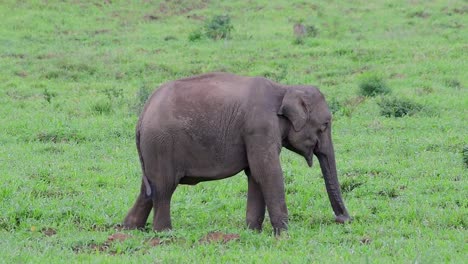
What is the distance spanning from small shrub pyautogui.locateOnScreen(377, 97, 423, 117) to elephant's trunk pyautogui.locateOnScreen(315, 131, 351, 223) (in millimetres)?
6298

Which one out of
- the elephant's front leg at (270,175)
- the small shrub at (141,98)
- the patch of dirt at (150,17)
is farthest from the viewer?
the patch of dirt at (150,17)

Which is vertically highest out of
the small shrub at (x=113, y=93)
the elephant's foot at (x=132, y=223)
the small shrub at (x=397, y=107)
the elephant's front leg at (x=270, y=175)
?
the elephant's front leg at (x=270, y=175)

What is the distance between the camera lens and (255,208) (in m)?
8.23

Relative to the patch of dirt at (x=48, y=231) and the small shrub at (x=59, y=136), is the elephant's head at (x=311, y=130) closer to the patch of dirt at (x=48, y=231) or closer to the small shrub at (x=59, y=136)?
the patch of dirt at (x=48, y=231)

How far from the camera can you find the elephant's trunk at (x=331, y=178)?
8.30 metres

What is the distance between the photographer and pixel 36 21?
78.5ft

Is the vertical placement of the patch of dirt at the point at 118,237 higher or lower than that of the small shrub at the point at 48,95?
higher

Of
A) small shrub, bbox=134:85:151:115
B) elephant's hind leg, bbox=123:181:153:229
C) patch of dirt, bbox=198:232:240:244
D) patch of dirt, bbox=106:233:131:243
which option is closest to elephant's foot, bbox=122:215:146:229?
elephant's hind leg, bbox=123:181:153:229

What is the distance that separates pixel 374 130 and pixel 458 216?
514 centimetres

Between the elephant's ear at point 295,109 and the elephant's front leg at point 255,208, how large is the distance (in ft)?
2.16

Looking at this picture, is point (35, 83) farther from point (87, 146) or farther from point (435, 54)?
point (435, 54)

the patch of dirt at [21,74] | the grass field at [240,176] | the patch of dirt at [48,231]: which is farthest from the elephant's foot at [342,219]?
the patch of dirt at [21,74]

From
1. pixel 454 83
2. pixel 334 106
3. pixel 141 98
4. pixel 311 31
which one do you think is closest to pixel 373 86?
pixel 334 106

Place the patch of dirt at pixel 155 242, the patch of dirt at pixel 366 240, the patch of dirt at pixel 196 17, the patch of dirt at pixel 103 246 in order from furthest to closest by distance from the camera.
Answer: the patch of dirt at pixel 196 17
the patch of dirt at pixel 366 240
the patch of dirt at pixel 155 242
the patch of dirt at pixel 103 246
